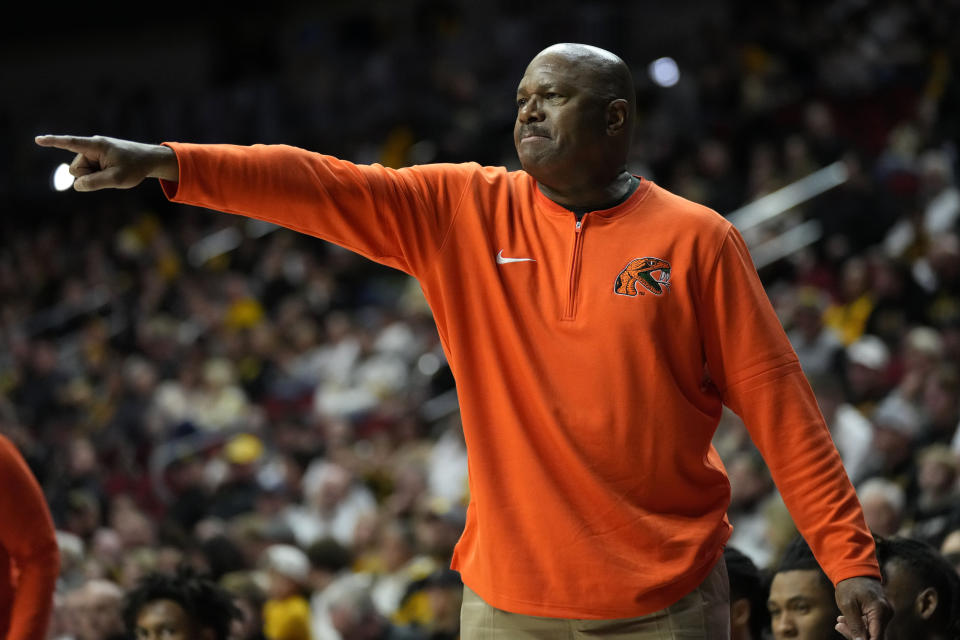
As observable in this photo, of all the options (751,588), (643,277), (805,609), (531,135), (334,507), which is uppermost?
(531,135)

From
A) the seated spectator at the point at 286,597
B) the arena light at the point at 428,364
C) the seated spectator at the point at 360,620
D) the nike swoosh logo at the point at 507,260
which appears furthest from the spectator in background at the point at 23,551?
the arena light at the point at 428,364

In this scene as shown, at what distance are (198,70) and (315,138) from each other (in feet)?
11.6

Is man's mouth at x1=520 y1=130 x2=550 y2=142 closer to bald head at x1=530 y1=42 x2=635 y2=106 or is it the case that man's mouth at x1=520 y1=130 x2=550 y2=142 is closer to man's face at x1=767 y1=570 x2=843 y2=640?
bald head at x1=530 y1=42 x2=635 y2=106

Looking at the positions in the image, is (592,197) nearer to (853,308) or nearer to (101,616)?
(101,616)

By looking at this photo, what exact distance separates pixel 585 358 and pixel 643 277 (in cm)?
18

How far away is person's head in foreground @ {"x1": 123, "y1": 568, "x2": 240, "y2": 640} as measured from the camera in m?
3.26

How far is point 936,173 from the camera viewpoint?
736 cm

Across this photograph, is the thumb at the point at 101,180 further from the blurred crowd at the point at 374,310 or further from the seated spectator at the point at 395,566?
the seated spectator at the point at 395,566

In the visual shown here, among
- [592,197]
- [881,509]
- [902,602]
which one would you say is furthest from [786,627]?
[881,509]

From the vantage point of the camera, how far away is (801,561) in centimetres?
292

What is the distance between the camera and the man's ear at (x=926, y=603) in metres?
2.84

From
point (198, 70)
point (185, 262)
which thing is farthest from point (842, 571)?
point (198, 70)

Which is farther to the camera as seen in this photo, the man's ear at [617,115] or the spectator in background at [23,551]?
the spectator in background at [23,551]

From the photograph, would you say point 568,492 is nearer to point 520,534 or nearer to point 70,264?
point 520,534
